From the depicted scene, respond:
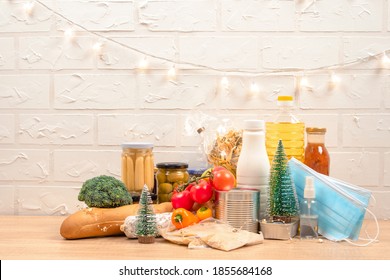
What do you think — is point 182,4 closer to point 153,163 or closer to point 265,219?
point 153,163

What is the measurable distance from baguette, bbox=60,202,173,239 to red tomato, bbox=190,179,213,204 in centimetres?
15

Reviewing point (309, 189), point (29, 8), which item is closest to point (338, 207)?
point (309, 189)

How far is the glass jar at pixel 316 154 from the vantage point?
1.67 m

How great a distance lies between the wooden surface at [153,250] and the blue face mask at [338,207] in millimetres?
34

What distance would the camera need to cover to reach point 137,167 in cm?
170

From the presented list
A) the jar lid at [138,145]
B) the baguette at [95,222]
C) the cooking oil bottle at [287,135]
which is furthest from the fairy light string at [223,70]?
the baguette at [95,222]

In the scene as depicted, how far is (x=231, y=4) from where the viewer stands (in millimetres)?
1839

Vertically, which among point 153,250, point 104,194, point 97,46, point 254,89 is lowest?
point 153,250

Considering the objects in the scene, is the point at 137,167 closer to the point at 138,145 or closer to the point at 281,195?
the point at 138,145

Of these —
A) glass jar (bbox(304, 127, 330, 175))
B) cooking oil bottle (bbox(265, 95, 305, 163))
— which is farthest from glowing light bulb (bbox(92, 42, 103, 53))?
glass jar (bbox(304, 127, 330, 175))

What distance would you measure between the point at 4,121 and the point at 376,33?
1.17 m

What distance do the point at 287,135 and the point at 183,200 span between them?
36 centimetres
